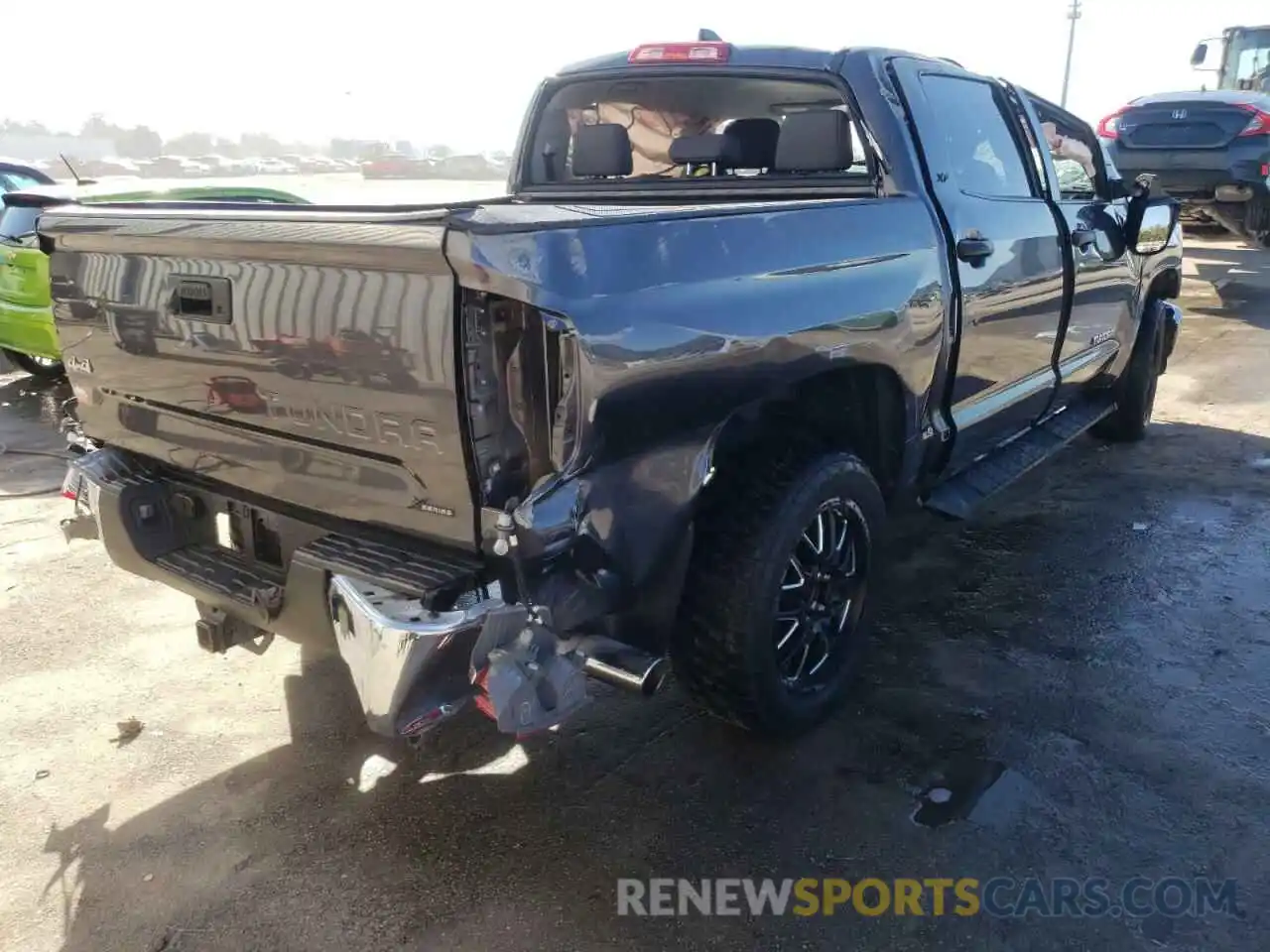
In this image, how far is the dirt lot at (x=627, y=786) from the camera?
2377mm

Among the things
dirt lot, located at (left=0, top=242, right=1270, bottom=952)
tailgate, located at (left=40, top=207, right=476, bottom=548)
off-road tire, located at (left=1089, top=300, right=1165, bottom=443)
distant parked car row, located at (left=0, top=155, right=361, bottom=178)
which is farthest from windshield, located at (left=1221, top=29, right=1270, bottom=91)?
distant parked car row, located at (left=0, top=155, right=361, bottom=178)

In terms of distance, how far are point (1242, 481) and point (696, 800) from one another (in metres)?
3.97

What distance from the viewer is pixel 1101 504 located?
5.07m

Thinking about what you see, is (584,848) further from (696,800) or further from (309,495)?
(309,495)

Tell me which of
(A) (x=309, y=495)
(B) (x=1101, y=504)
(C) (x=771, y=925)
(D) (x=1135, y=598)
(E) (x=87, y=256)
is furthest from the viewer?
(B) (x=1101, y=504)

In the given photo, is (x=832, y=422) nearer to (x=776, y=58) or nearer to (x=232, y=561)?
(x=776, y=58)

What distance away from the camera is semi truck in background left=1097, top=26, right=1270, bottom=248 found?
10523 mm

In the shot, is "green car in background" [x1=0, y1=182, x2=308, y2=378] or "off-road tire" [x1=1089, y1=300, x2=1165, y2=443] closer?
"off-road tire" [x1=1089, y1=300, x2=1165, y2=443]

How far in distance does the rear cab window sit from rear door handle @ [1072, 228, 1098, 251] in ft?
3.95

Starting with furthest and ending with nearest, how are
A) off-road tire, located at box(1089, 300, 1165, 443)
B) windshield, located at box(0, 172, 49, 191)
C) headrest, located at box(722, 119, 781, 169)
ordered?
windshield, located at box(0, 172, 49, 191), off-road tire, located at box(1089, 300, 1165, 443), headrest, located at box(722, 119, 781, 169)

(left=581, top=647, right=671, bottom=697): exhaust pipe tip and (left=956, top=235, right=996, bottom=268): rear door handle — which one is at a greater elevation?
(left=956, top=235, right=996, bottom=268): rear door handle

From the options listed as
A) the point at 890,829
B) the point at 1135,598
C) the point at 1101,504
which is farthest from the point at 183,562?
the point at 1101,504

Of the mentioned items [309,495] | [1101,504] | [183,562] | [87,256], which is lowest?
[1101,504]

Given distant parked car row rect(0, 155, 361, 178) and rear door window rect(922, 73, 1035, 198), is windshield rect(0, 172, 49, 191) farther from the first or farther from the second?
distant parked car row rect(0, 155, 361, 178)
